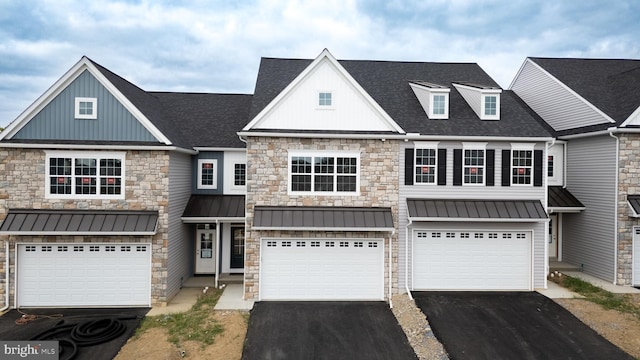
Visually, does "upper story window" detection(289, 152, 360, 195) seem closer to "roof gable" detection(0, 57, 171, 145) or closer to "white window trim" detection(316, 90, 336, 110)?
"white window trim" detection(316, 90, 336, 110)

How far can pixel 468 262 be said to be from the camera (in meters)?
14.0

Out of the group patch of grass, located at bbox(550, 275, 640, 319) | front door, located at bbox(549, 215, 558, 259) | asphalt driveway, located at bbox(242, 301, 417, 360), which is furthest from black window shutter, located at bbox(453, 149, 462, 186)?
front door, located at bbox(549, 215, 558, 259)

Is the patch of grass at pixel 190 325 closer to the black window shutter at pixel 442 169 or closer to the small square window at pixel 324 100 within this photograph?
the small square window at pixel 324 100

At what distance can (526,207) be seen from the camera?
45.5 feet

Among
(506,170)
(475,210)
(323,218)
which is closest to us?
(323,218)

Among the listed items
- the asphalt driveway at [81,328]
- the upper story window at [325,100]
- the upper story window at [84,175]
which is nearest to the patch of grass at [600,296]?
the upper story window at [325,100]

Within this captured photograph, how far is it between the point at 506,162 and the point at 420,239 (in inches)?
171

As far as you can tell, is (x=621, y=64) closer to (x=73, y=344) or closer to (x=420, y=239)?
(x=420, y=239)

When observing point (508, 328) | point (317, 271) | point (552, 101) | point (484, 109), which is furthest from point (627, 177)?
point (317, 271)

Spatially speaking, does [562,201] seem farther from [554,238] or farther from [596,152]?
[554,238]

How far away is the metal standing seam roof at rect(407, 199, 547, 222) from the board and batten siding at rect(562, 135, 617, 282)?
11.8 ft

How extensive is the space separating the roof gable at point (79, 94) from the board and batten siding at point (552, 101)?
55.9ft

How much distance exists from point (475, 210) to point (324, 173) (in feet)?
18.5

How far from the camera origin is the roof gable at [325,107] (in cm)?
1340
